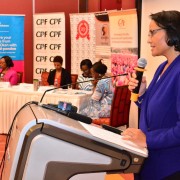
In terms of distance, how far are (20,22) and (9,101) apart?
2.60 meters

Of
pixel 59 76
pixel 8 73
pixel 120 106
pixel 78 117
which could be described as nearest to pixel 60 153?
pixel 78 117

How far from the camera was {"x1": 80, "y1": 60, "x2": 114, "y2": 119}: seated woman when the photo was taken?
15.7ft

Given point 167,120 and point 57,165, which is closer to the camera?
point 57,165

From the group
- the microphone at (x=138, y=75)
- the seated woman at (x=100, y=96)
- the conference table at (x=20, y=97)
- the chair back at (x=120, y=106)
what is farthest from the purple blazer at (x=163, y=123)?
the conference table at (x=20, y=97)

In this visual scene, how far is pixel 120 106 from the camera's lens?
476 cm

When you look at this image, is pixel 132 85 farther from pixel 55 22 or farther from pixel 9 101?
pixel 55 22

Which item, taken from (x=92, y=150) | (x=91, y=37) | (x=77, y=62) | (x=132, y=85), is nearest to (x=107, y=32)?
(x=91, y=37)

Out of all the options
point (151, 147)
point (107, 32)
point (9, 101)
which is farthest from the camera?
point (107, 32)

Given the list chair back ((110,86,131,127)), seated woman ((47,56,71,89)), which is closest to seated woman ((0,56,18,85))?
seated woman ((47,56,71,89))

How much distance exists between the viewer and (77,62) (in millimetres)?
7418

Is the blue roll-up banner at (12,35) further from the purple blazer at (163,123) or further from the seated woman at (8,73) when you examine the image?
the purple blazer at (163,123)

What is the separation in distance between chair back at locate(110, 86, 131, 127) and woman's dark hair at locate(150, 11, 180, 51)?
318 cm

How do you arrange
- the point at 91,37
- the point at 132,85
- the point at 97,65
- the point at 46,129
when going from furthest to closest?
the point at 91,37
the point at 97,65
the point at 132,85
the point at 46,129

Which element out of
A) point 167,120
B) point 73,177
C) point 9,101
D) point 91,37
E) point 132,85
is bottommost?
point 9,101
